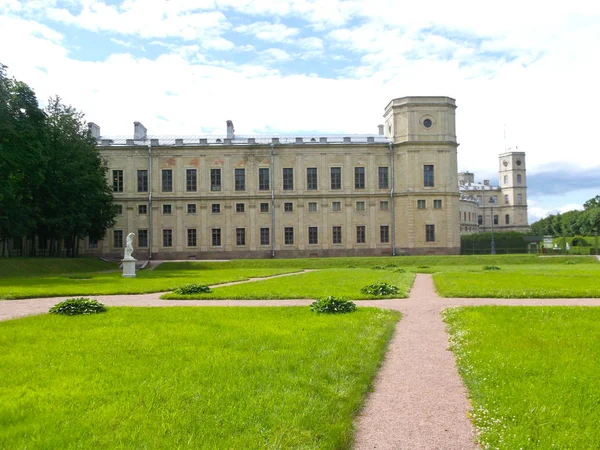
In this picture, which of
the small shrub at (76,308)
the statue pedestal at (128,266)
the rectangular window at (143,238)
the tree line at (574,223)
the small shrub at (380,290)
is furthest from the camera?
the tree line at (574,223)

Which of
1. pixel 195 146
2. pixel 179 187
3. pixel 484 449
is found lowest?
pixel 484 449

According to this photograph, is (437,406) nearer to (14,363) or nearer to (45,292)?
(14,363)

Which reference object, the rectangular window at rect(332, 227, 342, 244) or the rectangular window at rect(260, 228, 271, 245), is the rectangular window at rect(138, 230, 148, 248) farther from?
the rectangular window at rect(332, 227, 342, 244)

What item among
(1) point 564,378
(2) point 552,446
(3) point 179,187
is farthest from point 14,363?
(3) point 179,187

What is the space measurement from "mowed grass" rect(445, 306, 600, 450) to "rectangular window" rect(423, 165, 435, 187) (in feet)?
147

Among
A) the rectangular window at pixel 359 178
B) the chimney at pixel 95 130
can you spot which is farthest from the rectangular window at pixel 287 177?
the chimney at pixel 95 130

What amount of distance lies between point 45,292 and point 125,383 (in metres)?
15.6

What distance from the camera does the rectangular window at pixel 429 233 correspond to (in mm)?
56156

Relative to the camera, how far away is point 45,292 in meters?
20.5

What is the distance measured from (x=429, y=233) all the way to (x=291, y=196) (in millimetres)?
15442

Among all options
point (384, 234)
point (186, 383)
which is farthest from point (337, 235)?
point (186, 383)

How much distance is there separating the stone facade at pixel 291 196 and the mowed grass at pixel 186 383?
147 ft

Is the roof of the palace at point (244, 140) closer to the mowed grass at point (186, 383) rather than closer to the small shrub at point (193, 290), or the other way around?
the small shrub at point (193, 290)

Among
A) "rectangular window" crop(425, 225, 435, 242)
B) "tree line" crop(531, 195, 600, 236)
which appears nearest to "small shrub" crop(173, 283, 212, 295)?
"rectangular window" crop(425, 225, 435, 242)
